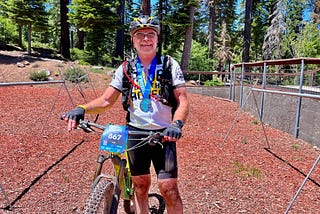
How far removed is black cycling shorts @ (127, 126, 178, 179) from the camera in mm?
2287

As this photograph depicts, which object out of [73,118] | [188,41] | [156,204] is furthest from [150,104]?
[188,41]

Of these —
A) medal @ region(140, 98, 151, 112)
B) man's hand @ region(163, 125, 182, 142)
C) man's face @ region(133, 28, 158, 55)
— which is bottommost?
man's hand @ region(163, 125, 182, 142)

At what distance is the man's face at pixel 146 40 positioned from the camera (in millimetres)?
2361

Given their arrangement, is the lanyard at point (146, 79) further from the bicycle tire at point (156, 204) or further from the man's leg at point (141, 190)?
the bicycle tire at point (156, 204)

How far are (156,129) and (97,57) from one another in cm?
2041

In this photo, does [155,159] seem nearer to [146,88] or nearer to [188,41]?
[146,88]

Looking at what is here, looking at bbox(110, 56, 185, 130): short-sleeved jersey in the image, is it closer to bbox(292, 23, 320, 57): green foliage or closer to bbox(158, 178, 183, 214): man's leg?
bbox(158, 178, 183, 214): man's leg

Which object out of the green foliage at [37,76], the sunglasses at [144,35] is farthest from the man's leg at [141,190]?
the green foliage at [37,76]

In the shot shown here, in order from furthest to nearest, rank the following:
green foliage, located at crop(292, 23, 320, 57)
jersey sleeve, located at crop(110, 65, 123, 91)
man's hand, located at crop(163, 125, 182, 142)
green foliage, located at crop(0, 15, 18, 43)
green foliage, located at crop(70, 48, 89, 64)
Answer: green foliage, located at crop(292, 23, 320, 57)
green foliage, located at crop(0, 15, 18, 43)
green foliage, located at crop(70, 48, 89, 64)
jersey sleeve, located at crop(110, 65, 123, 91)
man's hand, located at crop(163, 125, 182, 142)

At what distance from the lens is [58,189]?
12.4ft

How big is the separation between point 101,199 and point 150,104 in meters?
0.82

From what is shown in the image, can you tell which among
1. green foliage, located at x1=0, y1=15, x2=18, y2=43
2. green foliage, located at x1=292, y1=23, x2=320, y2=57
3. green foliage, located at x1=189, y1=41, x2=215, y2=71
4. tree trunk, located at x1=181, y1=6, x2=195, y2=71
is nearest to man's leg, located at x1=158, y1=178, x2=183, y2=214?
tree trunk, located at x1=181, y1=6, x2=195, y2=71

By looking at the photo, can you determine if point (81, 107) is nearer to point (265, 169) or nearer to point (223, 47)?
point (265, 169)

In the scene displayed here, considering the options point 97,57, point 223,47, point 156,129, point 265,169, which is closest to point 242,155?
point 265,169
